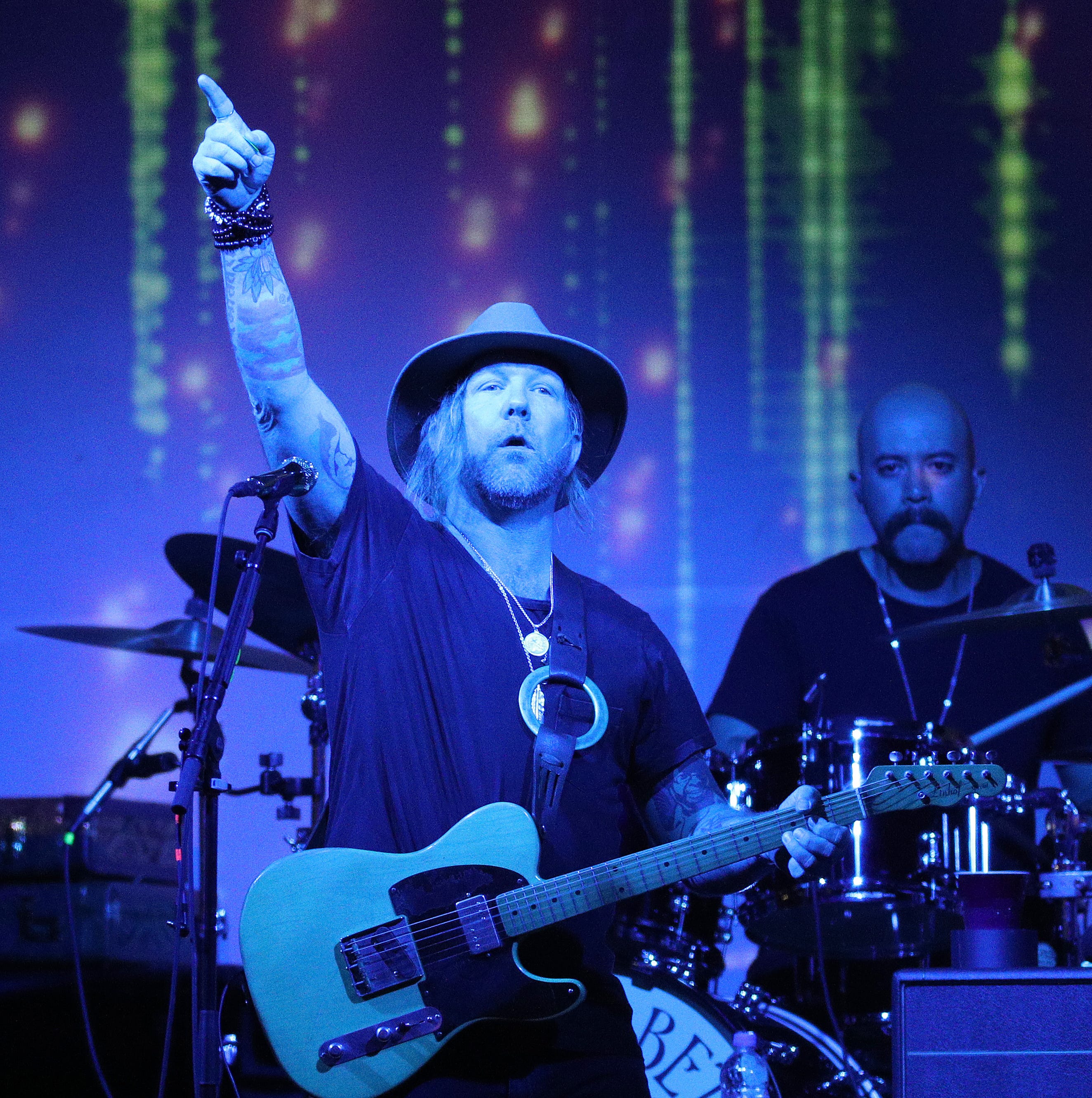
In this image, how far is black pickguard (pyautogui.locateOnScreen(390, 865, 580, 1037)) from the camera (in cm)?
256

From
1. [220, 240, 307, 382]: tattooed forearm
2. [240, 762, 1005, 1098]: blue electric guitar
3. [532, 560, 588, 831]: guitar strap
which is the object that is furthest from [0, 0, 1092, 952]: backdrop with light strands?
[240, 762, 1005, 1098]: blue electric guitar

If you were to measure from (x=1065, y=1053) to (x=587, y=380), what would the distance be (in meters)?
1.86

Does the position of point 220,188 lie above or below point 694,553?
above

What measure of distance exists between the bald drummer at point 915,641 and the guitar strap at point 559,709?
200cm

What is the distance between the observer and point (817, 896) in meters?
4.05

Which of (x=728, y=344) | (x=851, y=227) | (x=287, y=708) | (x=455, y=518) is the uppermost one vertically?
(x=851, y=227)

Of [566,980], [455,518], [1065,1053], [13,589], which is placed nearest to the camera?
[566,980]

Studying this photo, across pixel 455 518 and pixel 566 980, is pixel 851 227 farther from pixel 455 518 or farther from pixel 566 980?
pixel 566 980

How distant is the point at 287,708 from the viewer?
5.82 metres

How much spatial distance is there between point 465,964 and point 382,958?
15cm

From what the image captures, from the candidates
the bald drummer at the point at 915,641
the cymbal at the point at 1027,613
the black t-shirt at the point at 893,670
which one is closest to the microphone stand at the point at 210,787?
the cymbal at the point at 1027,613

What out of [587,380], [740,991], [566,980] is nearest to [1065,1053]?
[566,980]

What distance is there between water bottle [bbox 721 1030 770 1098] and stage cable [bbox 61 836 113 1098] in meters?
2.02

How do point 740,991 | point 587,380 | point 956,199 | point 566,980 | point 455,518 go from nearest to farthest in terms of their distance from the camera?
point 566,980, point 455,518, point 587,380, point 740,991, point 956,199
